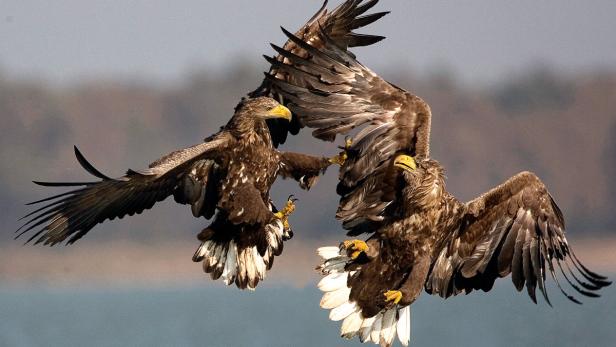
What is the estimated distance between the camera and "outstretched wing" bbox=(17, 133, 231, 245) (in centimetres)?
980

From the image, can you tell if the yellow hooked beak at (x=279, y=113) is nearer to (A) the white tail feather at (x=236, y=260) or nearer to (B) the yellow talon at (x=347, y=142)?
(B) the yellow talon at (x=347, y=142)

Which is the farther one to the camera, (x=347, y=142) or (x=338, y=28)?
(x=338, y=28)

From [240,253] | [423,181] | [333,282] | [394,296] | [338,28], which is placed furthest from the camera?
[338,28]

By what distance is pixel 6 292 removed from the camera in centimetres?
5341

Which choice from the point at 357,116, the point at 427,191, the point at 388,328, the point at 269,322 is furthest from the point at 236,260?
the point at 269,322

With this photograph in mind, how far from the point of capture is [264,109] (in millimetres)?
10156

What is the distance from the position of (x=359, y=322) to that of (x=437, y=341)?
52.0 ft

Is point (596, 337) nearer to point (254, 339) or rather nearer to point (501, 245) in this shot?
point (254, 339)

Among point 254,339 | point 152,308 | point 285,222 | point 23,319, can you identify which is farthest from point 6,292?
point 285,222

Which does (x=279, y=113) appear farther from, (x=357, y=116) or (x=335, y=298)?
(x=335, y=298)

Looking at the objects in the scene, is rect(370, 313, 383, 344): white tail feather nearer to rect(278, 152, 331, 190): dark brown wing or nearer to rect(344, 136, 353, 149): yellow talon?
rect(278, 152, 331, 190): dark brown wing

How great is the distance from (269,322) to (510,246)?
22097 millimetres

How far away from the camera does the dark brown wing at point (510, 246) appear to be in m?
9.55

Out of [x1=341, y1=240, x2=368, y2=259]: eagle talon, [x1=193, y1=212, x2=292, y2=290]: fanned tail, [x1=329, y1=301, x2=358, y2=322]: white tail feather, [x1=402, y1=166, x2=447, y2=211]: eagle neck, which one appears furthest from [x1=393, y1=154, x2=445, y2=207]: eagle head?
[x1=193, y1=212, x2=292, y2=290]: fanned tail
